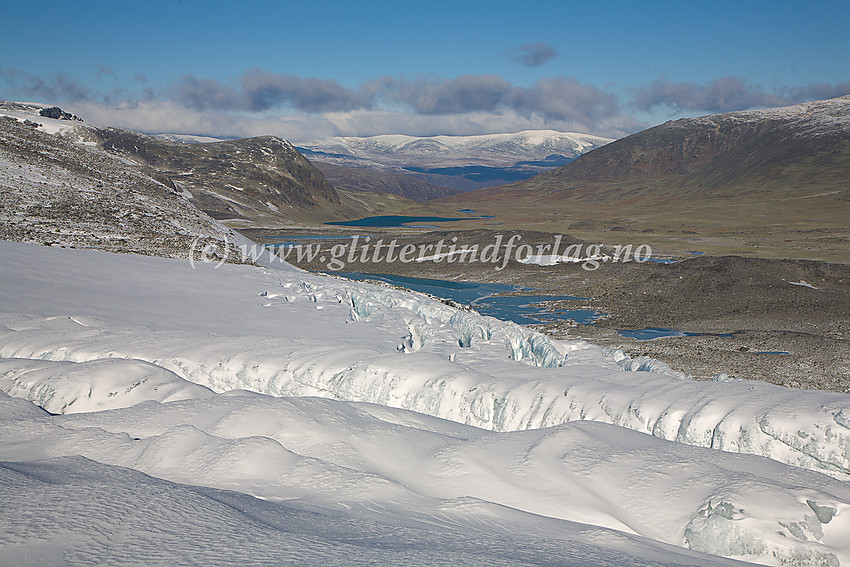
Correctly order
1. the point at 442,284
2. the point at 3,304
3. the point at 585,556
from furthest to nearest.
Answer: the point at 442,284 < the point at 3,304 < the point at 585,556

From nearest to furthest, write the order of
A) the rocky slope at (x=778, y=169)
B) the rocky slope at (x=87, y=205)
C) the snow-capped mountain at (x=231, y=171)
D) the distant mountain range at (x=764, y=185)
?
the rocky slope at (x=87, y=205), the snow-capped mountain at (x=231, y=171), the distant mountain range at (x=764, y=185), the rocky slope at (x=778, y=169)

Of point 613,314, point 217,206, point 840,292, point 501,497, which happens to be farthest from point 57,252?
point 217,206

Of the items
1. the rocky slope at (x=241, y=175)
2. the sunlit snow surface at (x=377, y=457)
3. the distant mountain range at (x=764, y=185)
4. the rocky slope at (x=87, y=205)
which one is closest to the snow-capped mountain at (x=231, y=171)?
the rocky slope at (x=241, y=175)

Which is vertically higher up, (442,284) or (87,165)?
(87,165)

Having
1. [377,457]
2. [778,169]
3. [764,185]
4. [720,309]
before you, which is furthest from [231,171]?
[778,169]

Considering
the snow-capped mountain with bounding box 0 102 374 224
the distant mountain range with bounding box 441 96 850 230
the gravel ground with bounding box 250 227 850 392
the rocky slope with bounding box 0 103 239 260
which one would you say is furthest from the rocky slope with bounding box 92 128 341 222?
the gravel ground with bounding box 250 227 850 392

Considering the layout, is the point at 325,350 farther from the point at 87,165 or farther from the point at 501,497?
the point at 87,165

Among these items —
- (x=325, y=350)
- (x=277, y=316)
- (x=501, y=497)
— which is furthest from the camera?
(x=277, y=316)

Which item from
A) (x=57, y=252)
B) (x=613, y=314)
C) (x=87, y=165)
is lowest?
(x=613, y=314)

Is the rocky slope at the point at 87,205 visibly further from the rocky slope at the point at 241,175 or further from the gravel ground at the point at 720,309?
the rocky slope at the point at 241,175
